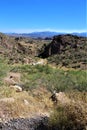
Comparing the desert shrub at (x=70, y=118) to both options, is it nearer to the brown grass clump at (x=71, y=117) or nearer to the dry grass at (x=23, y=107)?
the brown grass clump at (x=71, y=117)

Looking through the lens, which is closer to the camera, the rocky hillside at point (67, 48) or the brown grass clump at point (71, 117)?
the brown grass clump at point (71, 117)

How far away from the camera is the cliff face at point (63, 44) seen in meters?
53.3

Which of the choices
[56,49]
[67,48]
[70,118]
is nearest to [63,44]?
[56,49]

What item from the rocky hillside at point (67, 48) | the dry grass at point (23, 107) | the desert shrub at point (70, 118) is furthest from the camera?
the rocky hillside at point (67, 48)

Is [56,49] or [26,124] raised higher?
[26,124]

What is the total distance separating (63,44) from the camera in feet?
183

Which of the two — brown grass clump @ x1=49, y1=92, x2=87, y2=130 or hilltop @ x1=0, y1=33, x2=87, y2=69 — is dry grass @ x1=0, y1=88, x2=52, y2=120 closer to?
brown grass clump @ x1=49, y1=92, x2=87, y2=130

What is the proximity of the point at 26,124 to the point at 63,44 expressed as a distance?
47.8 m

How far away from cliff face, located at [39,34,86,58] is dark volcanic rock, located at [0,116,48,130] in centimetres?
4349

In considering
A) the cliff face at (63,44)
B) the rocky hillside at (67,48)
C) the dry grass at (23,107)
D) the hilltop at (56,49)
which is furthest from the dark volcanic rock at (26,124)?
the cliff face at (63,44)

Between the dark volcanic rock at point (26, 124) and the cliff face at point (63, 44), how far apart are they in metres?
43.5

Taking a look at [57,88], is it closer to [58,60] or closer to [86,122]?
[86,122]

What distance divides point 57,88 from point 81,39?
41804mm

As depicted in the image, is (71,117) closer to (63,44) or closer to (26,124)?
(26,124)
